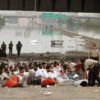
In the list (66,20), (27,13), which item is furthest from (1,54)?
(66,20)

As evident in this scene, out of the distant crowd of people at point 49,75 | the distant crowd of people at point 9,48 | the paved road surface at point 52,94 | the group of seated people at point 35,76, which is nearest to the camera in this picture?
the paved road surface at point 52,94

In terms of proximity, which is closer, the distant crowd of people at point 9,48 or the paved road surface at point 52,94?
the paved road surface at point 52,94

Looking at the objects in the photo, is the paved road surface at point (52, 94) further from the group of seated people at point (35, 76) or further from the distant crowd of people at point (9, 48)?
the distant crowd of people at point (9, 48)

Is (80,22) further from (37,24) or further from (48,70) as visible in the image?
(48,70)

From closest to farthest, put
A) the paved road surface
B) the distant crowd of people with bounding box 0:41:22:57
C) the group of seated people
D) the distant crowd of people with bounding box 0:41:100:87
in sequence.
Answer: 1. the paved road surface
2. the group of seated people
3. the distant crowd of people with bounding box 0:41:100:87
4. the distant crowd of people with bounding box 0:41:22:57

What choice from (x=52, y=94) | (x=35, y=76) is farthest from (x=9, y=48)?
(x=52, y=94)

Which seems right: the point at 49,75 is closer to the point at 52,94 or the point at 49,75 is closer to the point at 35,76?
the point at 35,76

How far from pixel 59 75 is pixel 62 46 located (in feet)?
42.8

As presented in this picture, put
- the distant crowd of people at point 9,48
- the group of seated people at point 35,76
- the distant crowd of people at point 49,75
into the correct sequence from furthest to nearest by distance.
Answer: the distant crowd of people at point 9,48 → the distant crowd of people at point 49,75 → the group of seated people at point 35,76

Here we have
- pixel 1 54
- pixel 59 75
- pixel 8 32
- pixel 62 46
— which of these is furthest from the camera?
pixel 8 32

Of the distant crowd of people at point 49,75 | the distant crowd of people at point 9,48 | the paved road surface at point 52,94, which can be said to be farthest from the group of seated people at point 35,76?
the distant crowd of people at point 9,48

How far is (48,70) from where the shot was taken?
17391 mm

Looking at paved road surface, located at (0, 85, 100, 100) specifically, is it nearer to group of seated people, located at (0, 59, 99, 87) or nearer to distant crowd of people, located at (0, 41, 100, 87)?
group of seated people, located at (0, 59, 99, 87)

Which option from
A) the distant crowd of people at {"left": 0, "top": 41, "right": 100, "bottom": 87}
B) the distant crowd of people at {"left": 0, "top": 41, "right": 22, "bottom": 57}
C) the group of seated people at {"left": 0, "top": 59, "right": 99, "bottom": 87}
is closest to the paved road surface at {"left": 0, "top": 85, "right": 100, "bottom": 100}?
the group of seated people at {"left": 0, "top": 59, "right": 99, "bottom": 87}
